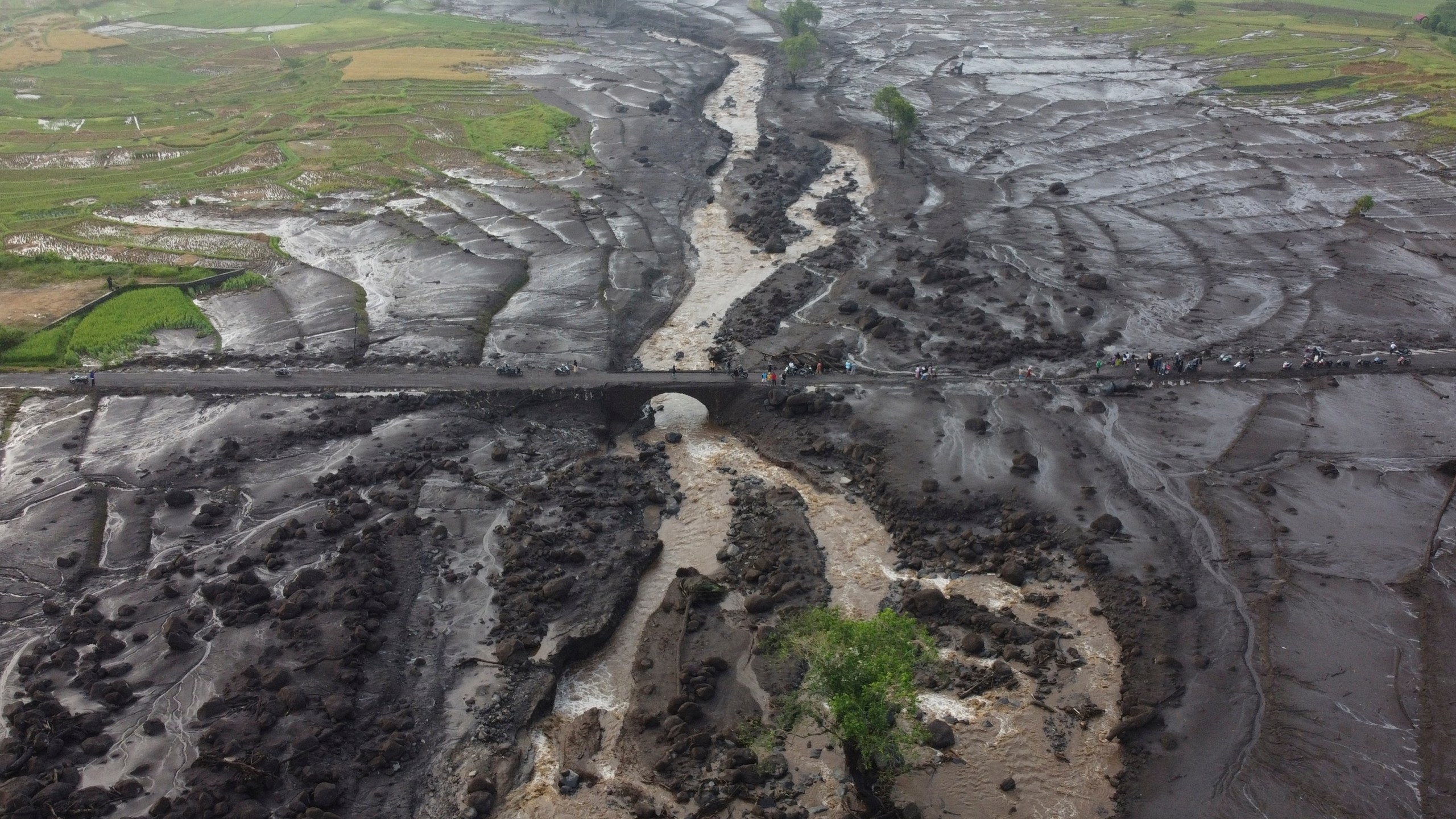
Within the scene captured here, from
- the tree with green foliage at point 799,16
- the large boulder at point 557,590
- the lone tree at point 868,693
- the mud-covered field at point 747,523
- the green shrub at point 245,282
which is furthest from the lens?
the tree with green foliage at point 799,16

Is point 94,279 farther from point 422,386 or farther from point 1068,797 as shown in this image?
point 1068,797

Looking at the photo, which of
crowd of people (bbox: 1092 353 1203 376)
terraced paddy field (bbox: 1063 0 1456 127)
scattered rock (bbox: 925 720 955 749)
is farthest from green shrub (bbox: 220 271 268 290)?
terraced paddy field (bbox: 1063 0 1456 127)

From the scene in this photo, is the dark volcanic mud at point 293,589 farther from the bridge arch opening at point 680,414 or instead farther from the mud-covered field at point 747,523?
the bridge arch opening at point 680,414

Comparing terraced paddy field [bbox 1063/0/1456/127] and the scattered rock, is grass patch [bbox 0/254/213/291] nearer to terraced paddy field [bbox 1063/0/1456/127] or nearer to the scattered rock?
the scattered rock

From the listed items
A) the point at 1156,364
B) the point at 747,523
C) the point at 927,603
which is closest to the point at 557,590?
the point at 747,523

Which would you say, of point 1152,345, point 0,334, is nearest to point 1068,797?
point 1152,345

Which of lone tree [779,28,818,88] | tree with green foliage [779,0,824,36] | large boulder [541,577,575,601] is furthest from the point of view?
tree with green foliage [779,0,824,36]

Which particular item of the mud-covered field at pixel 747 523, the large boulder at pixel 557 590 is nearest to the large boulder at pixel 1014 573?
the mud-covered field at pixel 747 523
